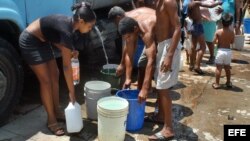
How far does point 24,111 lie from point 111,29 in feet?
7.51

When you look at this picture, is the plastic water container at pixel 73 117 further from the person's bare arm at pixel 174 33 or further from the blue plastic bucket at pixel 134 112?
the person's bare arm at pixel 174 33

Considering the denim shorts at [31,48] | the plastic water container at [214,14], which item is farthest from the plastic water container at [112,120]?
the plastic water container at [214,14]

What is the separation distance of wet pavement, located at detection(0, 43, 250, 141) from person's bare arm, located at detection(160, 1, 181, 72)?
0.97 meters

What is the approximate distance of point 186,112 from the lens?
5301 mm

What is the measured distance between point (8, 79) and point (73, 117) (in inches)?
36.4

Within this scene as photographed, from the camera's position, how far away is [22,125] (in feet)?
15.1

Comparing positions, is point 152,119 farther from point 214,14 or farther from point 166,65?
point 214,14

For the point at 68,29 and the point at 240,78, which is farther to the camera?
the point at 240,78

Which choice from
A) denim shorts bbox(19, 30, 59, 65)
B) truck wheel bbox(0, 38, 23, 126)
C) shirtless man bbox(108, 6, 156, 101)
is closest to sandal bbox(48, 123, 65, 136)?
truck wheel bbox(0, 38, 23, 126)

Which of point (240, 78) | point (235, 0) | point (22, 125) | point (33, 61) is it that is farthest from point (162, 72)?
point (235, 0)

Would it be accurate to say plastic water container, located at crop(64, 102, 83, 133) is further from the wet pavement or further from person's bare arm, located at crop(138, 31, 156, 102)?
person's bare arm, located at crop(138, 31, 156, 102)

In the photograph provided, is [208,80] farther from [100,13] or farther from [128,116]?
[128,116]

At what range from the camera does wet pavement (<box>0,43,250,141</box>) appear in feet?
14.6

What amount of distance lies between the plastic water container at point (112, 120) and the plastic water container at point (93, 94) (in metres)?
0.47
